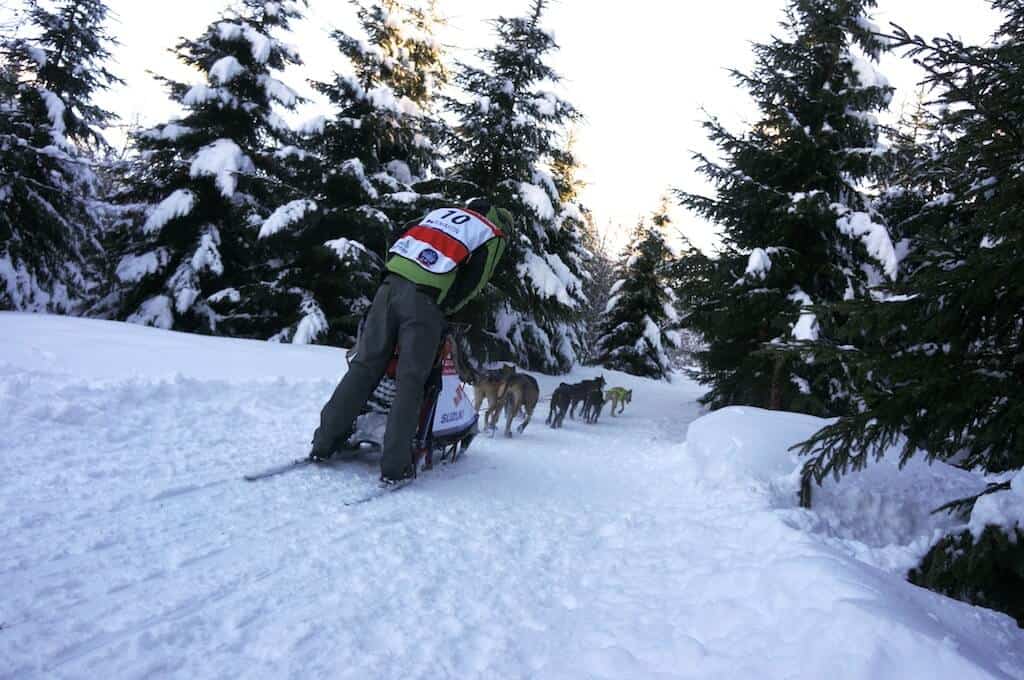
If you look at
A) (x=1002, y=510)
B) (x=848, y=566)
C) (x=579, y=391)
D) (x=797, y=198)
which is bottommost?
(x=848, y=566)

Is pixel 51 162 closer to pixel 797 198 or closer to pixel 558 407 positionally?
pixel 558 407

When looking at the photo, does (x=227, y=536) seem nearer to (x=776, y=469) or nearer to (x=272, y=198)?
(x=776, y=469)

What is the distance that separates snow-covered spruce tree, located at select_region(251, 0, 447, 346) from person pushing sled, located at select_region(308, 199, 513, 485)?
8.78 m

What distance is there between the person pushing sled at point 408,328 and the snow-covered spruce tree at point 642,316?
21.8m

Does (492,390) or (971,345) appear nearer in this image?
(971,345)

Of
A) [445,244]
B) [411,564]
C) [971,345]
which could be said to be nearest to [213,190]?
[445,244]

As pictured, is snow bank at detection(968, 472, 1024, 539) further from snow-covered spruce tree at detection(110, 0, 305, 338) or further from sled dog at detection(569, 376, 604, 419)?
snow-covered spruce tree at detection(110, 0, 305, 338)

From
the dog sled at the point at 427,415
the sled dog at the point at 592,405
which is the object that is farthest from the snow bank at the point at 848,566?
the sled dog at the point at 592,405

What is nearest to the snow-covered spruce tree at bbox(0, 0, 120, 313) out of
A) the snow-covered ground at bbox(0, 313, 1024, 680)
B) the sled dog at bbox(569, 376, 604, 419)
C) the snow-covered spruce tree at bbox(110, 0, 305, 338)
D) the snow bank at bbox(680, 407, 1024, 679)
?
the snow-covered spruce tree at bbox(110, 0, 305, 338)

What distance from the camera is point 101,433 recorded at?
3.52 m

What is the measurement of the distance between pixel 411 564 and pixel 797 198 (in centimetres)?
948

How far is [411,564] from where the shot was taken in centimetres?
251

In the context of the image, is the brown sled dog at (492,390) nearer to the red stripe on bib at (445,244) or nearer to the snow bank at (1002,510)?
the red stripe on bib at (445,244)

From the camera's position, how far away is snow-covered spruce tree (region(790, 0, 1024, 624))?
111 inches
